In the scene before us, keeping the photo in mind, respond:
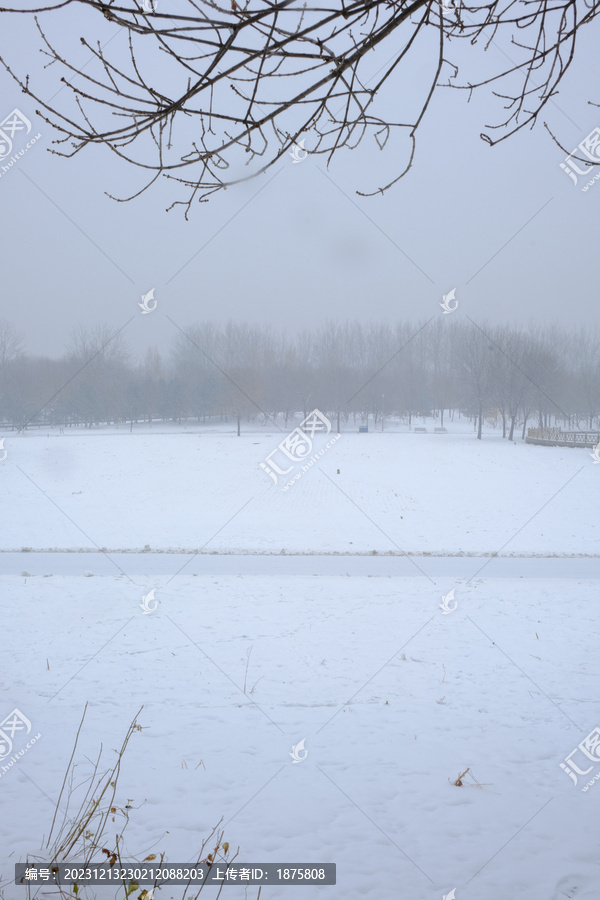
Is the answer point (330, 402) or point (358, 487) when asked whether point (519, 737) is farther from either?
point (330, 402)

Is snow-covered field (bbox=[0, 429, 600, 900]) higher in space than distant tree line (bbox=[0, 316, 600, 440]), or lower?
lower

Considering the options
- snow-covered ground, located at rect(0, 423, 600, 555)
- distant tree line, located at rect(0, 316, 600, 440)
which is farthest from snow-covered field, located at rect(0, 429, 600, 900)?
distant tree line, located at rect(0, 316, 600, 440)

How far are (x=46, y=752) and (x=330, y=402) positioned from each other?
53.8 metres

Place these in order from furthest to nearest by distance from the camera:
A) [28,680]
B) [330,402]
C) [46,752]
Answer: [330,402], [28,680], [46,752]

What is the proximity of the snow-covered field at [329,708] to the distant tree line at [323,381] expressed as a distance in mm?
35206

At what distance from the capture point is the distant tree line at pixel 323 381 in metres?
49.2

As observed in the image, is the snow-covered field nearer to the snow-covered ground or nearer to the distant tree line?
the snow-covered ground

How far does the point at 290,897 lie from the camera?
9.58 ft

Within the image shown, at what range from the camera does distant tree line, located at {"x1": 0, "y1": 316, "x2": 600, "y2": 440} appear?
49.2 metres

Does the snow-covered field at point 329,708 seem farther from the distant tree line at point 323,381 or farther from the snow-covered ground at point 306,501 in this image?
the distant tree line at point 323,381

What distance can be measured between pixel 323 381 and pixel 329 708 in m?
53.5

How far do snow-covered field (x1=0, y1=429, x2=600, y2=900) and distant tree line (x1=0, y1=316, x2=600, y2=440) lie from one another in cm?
3521

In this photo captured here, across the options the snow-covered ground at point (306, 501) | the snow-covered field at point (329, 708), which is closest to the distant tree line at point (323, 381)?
the snow-covered ground at point (306, 501)

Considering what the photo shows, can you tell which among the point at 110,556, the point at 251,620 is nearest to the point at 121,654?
the point at 251,620
